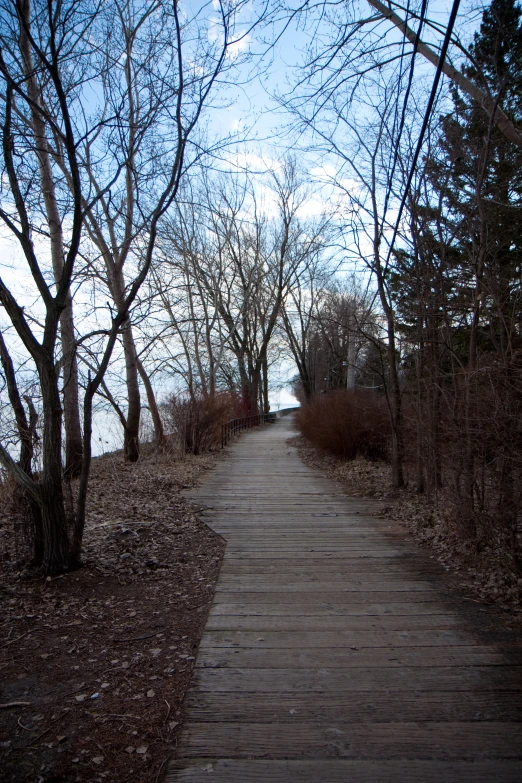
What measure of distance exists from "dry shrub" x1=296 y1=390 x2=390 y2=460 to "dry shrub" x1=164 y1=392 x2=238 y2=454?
3.63 m

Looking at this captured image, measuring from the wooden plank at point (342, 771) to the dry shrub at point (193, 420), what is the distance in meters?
13.0

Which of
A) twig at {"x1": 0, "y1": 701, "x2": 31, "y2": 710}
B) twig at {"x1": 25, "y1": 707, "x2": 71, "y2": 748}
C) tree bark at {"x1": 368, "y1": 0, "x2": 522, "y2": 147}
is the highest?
tree bark at {"x1": 368, "y1": 0, "x2": 522, "y2": 147}

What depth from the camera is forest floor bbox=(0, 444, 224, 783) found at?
2.62 metres

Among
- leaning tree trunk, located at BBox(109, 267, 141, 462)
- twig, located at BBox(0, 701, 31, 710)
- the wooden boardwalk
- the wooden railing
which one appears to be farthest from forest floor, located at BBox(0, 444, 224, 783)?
the wooden railing

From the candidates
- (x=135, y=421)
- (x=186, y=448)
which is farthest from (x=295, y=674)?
(x=186, y=448)

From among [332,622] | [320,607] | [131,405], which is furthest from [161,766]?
[131,405]

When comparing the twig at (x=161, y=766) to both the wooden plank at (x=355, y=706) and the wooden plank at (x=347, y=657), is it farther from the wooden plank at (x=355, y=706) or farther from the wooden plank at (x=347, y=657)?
the wooden plank at (x=347, y=657)

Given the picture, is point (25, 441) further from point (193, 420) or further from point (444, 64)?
point (193, 420)

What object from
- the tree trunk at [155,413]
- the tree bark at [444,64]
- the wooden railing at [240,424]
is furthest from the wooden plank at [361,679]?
the wooden railing at [240,424]

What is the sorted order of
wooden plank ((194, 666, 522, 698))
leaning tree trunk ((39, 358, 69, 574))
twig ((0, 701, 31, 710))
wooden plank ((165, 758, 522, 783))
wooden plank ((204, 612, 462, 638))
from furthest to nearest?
leaning tree trunk ((39, 358, 69, 574)) → wooden plank ((204, 612, 462, 638)) → wooden plank ((194, 666, 522, 698)) → twig ((0, 701, 31, 710)) → wooden plank ((165, 758, 522, 783))

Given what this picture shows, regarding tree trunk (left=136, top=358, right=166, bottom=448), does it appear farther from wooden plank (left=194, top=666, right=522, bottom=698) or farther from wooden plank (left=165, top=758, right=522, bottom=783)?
wooden plank (left=165, top=758, right=522, bottom=783)

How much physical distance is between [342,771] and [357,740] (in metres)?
0.23

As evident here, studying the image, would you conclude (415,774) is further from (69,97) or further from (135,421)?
(135,421)

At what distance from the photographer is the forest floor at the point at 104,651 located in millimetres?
2620
